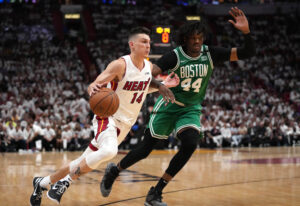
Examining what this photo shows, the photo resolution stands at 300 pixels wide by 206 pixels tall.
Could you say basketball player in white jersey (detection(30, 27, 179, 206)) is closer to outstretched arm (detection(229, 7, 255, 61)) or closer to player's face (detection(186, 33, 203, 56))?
player's face (detection(186, 33, 203, 56))

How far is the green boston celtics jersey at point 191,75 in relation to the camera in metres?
5.15

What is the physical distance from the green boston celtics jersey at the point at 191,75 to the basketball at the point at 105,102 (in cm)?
91

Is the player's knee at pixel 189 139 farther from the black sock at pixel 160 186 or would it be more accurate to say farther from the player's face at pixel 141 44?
the player's face at pixel 141 44

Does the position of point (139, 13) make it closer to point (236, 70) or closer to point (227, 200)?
point (236, 70)

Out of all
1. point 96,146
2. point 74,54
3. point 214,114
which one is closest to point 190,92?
point 96,146

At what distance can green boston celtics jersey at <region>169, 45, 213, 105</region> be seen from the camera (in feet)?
16.9

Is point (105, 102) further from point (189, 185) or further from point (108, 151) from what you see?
point (189, 185)

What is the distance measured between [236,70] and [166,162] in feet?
40.5

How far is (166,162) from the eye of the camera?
10.6 meters

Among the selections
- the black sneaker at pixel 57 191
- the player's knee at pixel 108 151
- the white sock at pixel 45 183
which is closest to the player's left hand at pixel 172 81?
the player's knee at pixel 108 151

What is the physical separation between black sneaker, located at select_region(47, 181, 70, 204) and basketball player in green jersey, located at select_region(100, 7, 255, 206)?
584 millimetres

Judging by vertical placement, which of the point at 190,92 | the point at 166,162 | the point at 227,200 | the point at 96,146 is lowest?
the point at 166,162

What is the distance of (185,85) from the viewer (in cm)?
517

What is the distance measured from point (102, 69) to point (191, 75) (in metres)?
15.1
